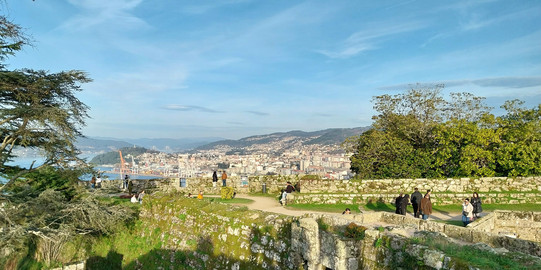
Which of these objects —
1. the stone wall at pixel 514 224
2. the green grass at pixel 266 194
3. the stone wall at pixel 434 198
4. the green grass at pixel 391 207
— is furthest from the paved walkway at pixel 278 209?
the stone wall at pixel 514 224

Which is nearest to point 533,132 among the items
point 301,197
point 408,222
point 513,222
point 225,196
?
point 513,222

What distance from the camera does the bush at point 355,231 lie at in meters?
6.99

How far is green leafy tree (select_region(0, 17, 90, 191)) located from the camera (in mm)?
13180

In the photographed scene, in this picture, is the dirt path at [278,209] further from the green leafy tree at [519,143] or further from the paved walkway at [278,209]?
the green leafy tree at [519,143]

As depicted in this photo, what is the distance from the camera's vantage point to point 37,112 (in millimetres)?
13172

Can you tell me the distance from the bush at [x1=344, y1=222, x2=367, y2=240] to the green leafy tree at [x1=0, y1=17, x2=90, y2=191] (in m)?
11.9

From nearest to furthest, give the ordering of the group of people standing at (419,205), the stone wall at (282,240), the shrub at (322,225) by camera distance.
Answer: the stone wall at (282,240) → the shrub at (322,225) → the group of people standing at (419,205)

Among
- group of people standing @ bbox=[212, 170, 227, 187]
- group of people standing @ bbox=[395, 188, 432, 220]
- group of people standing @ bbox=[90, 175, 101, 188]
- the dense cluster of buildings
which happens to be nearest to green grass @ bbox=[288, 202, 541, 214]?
group of people standing @ bbox=[395, 188, 432, 220]

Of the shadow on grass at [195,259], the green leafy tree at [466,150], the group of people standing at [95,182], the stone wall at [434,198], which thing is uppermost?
the green leafy tree at [466,150]

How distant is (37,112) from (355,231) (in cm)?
1257

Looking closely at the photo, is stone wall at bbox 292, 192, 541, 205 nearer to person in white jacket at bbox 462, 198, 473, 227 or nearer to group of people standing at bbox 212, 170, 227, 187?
person in white jacket at bbox 462, 198, 473, 227

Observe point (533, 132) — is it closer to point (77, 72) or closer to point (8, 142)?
point (77, 72)

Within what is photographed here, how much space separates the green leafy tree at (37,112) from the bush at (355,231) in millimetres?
11870

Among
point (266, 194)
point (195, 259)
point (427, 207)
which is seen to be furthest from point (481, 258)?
point (266, 194)
